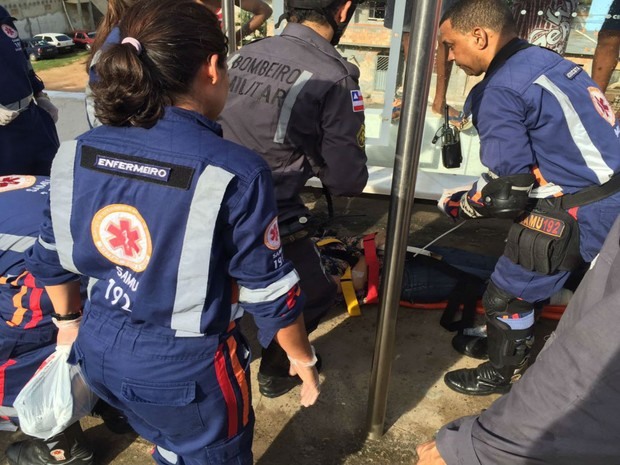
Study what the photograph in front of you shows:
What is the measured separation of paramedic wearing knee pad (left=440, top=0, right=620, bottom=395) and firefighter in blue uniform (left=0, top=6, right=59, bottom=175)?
107 inches

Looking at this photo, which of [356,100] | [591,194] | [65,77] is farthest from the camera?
[65,77]

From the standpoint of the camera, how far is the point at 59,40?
25.6 m

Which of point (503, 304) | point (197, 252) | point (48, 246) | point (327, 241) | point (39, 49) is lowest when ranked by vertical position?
point (39, 49)

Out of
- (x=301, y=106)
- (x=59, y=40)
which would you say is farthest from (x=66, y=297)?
(x=59, y=40)

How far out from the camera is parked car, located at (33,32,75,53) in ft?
83.0

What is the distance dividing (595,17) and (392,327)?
3.92 metres

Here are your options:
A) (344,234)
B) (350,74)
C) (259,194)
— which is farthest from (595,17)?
(259,194)

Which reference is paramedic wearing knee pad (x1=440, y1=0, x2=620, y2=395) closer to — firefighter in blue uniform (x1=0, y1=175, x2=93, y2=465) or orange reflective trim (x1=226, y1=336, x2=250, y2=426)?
orange reflective trim (x1=226, y1=336, x2=250, y2=426)

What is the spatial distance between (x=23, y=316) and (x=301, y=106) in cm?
139

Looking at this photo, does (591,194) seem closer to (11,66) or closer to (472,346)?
(472,346)

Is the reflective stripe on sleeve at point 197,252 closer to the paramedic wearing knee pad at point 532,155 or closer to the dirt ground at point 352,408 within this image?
the dirt ground at point 352,408

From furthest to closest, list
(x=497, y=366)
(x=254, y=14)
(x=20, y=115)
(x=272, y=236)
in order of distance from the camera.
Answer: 1. (x=254, y=14)
2. (x=20, y=115)
3. (x=497, y=366)
4. (x=272, y=236)

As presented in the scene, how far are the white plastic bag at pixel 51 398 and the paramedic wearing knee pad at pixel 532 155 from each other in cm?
184

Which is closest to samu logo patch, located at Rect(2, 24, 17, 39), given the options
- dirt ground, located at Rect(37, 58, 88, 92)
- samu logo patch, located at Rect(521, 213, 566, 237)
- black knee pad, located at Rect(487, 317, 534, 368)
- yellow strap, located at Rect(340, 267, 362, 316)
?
yellow strap, located at Rect(340, 267, 362, 316)
